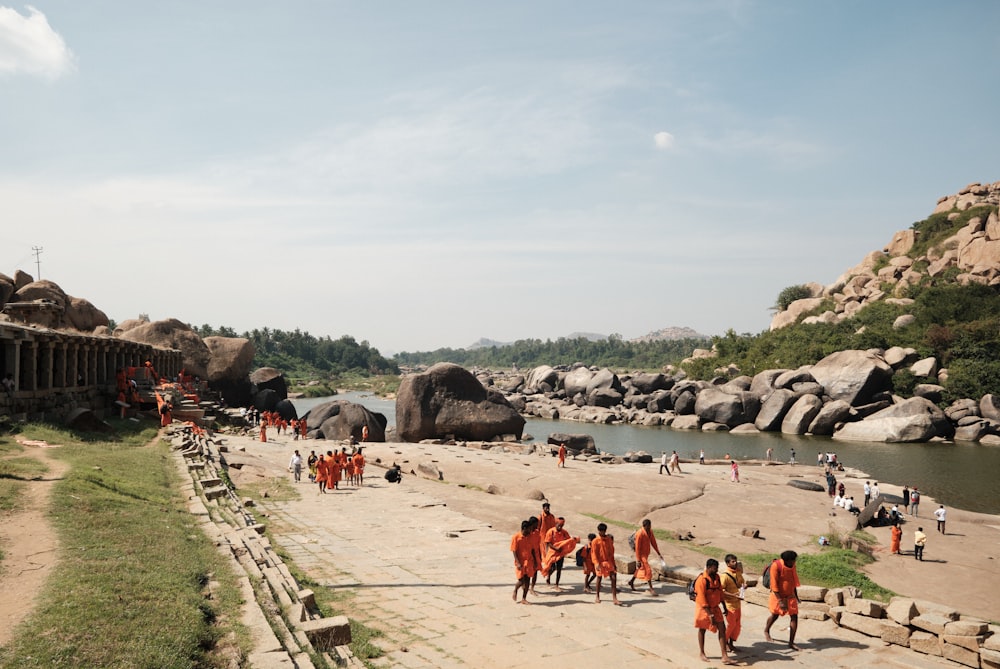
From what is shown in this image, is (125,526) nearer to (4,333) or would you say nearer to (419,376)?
(4,333)

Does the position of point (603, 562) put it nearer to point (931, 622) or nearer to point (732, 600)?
point (732, 600)

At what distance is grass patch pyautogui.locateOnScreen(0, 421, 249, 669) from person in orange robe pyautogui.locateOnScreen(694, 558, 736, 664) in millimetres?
5375

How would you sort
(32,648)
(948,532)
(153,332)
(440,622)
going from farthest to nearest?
(153,332), (948,532), (440,622), (32,648)

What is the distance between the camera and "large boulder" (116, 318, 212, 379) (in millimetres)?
46875

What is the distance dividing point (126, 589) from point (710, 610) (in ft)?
22.3

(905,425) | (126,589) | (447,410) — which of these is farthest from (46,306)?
(905,425)

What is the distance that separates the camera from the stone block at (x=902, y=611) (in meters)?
9.19

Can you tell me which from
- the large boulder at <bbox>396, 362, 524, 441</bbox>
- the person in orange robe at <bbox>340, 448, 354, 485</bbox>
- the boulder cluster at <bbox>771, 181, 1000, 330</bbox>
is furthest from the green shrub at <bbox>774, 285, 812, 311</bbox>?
the person in orange robe at <bbox>340, 448, 354, 485</bbox>

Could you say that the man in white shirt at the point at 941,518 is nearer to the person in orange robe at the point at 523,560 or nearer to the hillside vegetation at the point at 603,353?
the person in orange robe at the point at 523,560

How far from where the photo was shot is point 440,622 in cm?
910

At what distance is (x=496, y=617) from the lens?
9461 millimetres

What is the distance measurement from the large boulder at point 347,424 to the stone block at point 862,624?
3089 centimetres

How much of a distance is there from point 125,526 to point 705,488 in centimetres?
2050

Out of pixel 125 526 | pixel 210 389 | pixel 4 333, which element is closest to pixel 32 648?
pixel 125 526
